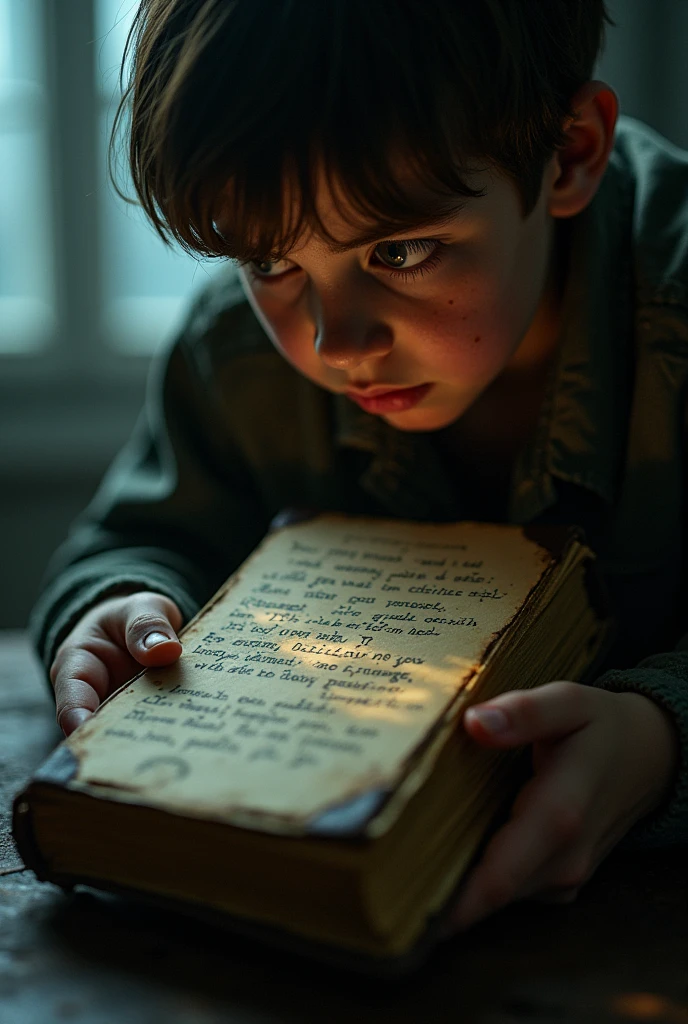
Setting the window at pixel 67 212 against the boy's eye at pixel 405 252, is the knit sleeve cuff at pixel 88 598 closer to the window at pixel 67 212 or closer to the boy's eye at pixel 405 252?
the boy's eye at pixel 405 252

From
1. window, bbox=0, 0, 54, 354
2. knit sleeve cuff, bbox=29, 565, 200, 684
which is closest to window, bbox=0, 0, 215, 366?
window, bbox=0, 0, 54, 354

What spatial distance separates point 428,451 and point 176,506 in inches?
8.3

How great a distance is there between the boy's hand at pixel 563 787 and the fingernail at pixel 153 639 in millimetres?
177

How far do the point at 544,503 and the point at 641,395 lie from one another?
0.34 ft

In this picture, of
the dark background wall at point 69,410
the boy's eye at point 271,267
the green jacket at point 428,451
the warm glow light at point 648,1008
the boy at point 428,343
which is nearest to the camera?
the warm glow light at point 648,1008

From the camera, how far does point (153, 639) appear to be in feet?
1.88

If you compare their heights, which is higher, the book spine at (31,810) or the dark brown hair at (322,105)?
the dark brown hair at (322,105)

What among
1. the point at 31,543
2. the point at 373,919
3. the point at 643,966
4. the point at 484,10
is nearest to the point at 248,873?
the point at 373,919

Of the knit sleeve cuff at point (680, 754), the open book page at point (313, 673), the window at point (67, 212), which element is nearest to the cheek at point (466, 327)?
the open book page at point (313, 673)

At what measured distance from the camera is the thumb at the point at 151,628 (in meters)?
0.56

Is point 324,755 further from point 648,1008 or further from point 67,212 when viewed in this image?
point 67,212

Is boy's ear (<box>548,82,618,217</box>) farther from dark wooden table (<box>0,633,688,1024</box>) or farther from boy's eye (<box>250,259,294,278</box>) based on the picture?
dark wooden table (<box>0,633,688,1024</box>)

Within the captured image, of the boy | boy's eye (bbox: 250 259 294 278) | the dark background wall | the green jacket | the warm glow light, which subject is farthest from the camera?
the dark background wall

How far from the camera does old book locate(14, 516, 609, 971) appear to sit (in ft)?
1.40
